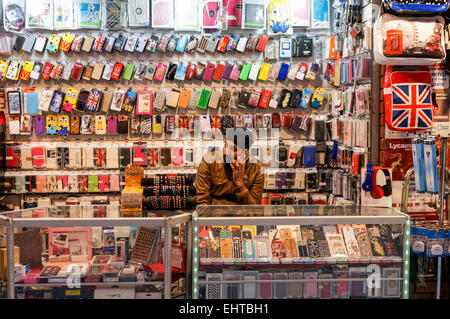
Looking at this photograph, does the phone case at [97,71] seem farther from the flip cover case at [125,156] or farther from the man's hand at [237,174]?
the man's hand at [237,174]

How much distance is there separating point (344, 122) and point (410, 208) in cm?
136

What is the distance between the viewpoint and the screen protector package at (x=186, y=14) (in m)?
6.17

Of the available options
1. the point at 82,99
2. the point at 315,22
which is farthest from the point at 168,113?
the point at 315,22

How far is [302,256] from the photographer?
2971 mm

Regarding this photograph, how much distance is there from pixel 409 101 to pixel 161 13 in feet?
11.1

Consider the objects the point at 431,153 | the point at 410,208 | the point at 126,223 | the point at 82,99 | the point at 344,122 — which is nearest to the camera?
the point at 126,223

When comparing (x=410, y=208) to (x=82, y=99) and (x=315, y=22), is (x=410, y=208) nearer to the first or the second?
→ (x=315, y=22)

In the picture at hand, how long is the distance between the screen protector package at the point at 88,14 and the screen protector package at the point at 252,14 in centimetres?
180

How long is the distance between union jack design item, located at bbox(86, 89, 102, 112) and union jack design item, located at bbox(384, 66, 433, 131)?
361cm

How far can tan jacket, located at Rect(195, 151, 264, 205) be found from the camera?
413 cm

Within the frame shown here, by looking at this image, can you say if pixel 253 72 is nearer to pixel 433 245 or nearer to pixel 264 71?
pixel 264 71

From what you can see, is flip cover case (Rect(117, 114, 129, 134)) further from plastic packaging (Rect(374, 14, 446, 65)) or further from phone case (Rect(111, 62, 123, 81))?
plastic packaging (Rect(374, 14, 446, 65))

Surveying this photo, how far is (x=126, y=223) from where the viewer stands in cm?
285

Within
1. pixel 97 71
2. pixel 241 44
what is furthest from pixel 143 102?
pixel 241 44
